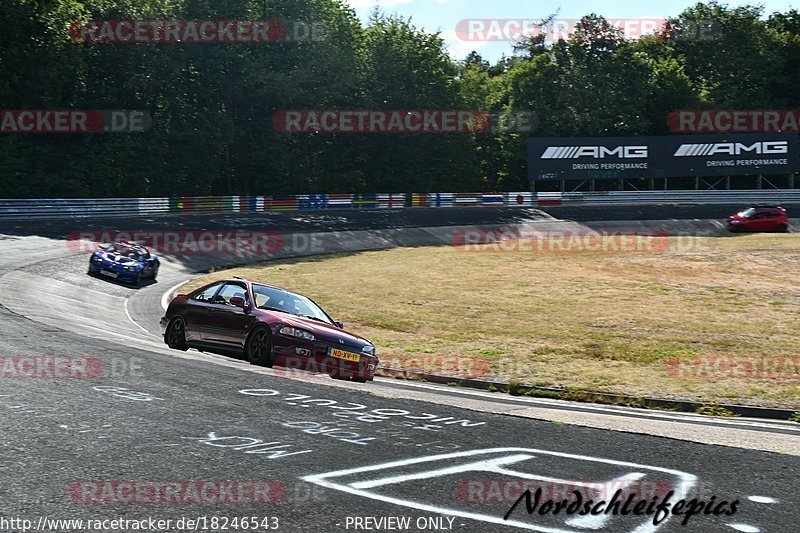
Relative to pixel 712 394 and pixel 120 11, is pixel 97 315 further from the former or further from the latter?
pixel 120 11

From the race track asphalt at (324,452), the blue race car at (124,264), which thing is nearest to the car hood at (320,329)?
the race track asphalt at (324,452)

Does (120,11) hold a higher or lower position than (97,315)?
higher

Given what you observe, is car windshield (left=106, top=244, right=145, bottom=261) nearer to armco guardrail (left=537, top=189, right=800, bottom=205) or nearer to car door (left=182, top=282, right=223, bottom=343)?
car door (left=182, top=282, right=223, bottom=343)


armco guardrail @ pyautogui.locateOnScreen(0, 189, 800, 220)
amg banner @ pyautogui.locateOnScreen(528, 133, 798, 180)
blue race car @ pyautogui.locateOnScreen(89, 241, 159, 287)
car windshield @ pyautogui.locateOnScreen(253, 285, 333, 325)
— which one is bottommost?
blue race car @ pyautogui.locateOnScreen(89, 241, 159, 287)

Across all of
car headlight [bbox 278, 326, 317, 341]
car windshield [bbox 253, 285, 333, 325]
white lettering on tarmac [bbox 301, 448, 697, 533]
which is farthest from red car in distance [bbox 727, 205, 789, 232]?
white lettering on tarmac [bbox 301, 448, 697, 533]

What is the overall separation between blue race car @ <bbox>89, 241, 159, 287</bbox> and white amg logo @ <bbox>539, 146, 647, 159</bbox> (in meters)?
34.3

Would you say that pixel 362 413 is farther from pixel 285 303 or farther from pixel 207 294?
pixel 207 294

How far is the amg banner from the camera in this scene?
189 ft

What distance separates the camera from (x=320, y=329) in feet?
43.8

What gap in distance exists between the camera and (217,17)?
5522 centimetres

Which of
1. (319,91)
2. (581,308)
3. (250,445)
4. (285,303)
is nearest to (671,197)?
(319,91)

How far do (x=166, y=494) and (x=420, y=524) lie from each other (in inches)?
81.0

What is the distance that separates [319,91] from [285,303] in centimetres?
4661

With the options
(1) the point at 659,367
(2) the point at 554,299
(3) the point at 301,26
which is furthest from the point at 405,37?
(1) the point at 659,367
